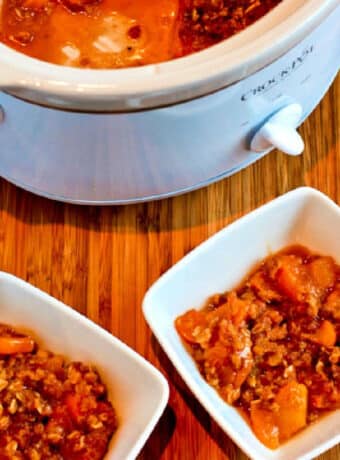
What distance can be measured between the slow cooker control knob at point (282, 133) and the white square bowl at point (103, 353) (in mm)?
348

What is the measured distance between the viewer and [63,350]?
1.17 metres

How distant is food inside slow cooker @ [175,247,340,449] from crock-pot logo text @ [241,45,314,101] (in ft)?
1.12

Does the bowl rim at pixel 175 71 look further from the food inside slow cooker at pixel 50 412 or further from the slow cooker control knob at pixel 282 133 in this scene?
the food inside slow cooker at pixel 50 412

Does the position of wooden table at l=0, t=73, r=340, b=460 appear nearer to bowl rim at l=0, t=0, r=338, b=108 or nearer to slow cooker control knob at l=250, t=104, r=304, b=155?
slow cooker control knob at l=250, t=104, r=304, b=155

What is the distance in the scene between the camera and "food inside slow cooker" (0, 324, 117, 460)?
1.09 meters

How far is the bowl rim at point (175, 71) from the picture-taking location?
2.65 feet

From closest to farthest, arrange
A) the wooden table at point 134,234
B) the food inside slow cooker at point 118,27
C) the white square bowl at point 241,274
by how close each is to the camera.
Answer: the food inside slow cooker at point 118,27, the white square bowl at point 241,274, the wooden table at point 134,234

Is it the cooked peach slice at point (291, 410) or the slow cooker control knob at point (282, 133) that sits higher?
the slow cooker control knob at point (282, 133)

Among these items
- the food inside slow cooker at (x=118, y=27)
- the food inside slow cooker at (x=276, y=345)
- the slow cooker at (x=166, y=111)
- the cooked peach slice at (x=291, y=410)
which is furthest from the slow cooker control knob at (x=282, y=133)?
the cooked peach slice at (x=291, y=410)

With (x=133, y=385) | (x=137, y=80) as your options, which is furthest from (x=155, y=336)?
(x=137, y=80)

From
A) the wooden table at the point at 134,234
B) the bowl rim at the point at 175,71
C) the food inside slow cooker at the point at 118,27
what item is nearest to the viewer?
the bowl rim at the point at 175,71

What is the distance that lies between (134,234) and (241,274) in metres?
0.18

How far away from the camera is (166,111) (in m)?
0.87

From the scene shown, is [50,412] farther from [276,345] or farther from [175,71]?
[175,71]
